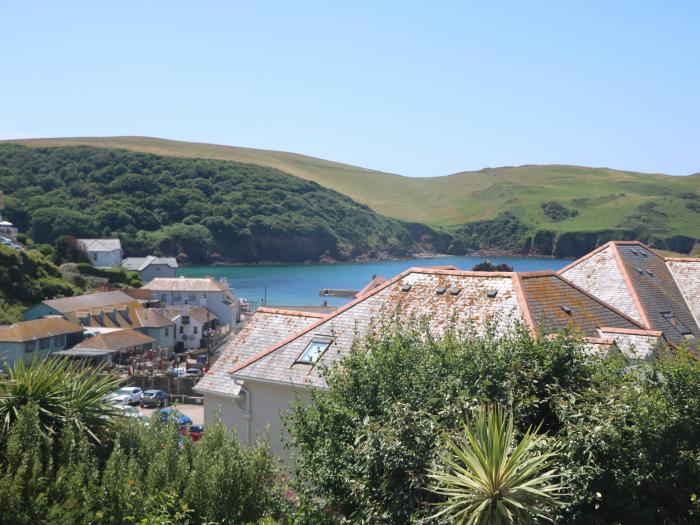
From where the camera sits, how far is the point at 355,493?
378 inches

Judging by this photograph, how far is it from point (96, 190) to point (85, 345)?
147 m

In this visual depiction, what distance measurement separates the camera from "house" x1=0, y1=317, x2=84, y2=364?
5362 cm

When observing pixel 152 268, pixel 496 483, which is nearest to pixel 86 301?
pixel 152 268

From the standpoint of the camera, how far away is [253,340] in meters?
20.7

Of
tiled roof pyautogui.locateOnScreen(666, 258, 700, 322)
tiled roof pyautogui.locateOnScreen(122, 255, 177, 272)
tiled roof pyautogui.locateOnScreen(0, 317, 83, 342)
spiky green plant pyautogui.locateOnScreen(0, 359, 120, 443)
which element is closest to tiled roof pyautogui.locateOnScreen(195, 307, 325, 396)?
spiky green plant pyautogui.locateOnScreen(0, 359, 120, 443)

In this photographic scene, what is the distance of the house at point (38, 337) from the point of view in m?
53.6

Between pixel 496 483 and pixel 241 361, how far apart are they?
42.8 feet

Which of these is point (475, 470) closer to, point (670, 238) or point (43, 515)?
point (43, 515)

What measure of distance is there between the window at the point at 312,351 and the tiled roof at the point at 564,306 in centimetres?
525

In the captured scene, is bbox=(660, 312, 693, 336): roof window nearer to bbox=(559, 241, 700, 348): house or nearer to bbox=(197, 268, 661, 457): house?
bbox=(559, 241, 700, 348): house

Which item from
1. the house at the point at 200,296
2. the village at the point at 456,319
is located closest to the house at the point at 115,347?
the village at the point at 456,319

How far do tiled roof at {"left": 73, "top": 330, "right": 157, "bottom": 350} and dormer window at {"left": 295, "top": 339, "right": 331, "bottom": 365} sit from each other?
44810 mm

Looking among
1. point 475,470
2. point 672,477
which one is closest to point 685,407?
point 672,477

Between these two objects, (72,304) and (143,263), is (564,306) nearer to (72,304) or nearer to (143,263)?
(72,304)
